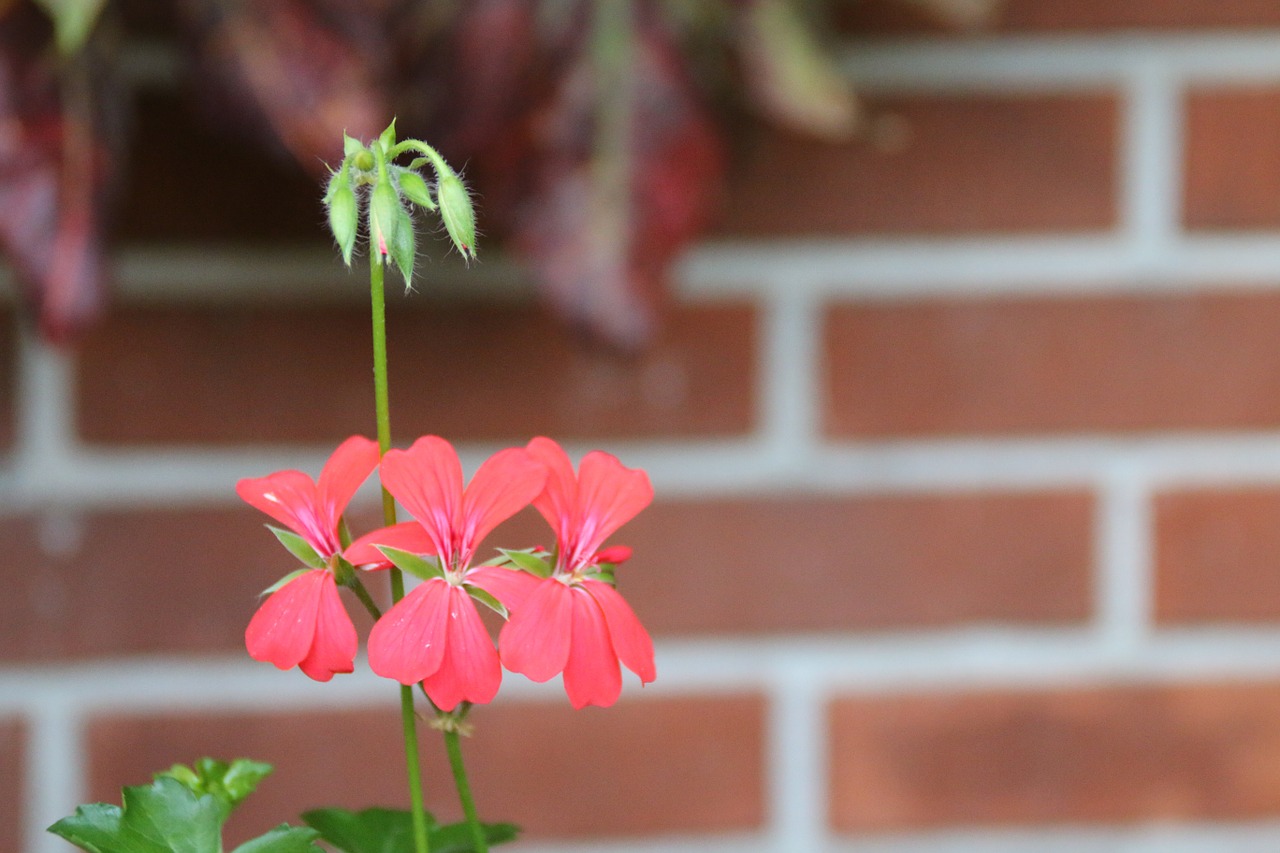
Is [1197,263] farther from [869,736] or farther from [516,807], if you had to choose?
[516,807]

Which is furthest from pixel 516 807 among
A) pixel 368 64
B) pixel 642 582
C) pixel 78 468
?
pixel 368 64

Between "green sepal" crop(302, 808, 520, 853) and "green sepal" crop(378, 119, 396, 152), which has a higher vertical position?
"green sepal" crop(378, 119, 396, 152)

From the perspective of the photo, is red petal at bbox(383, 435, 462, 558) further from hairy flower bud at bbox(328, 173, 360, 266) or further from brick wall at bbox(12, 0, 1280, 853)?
brick wall at bbox(12, 0, 1280, 853)

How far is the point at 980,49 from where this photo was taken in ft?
1.94

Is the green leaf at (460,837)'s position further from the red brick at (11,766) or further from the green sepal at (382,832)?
the red brick at (11,766)

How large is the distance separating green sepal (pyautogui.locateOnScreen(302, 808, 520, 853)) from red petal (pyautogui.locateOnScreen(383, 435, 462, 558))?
66 mm

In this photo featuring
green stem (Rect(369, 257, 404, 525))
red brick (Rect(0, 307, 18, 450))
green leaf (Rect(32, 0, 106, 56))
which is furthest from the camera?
red brick (Rect(0, 307, 18, 450))

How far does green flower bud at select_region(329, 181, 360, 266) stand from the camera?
21 centimetres

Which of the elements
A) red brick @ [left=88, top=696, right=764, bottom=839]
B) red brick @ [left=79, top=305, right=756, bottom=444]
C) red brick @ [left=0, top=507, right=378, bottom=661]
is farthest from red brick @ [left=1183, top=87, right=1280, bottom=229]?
red brick @ [left=0, top=507, right=378, bottom=661]

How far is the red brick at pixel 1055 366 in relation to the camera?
0.60 meters

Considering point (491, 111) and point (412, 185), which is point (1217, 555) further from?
point (412, 185)

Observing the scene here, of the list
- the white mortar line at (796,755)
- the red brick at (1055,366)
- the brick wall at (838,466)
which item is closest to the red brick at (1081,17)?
the brick wall at (838,466)

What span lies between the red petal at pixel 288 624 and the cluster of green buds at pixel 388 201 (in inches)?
2.2

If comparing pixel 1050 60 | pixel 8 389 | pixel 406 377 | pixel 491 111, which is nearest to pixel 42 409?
pixel 8 389
